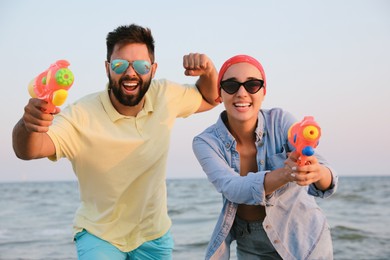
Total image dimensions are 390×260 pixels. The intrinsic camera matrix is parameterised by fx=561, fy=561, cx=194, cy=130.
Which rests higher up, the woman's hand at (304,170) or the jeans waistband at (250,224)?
the woman's hand at (304,170)

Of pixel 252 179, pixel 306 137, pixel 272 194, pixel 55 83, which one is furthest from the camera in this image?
pixel 272 194

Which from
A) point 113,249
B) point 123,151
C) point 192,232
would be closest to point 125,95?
point 123,151

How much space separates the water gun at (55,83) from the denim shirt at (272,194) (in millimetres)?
1306

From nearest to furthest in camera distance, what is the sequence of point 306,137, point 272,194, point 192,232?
1. point 306,137
2. point 272,194
3. point 192,232

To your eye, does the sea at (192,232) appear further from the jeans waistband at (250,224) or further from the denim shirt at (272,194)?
the denim shirt at (272,194)

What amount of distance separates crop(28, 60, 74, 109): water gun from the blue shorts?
5.41ft

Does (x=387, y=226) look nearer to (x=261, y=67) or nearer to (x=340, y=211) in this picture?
(x=340, y=211)

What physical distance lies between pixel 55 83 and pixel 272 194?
5.70ft

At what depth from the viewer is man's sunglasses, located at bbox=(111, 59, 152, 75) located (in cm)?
448

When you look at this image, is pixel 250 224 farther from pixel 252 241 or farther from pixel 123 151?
pixel 123 151

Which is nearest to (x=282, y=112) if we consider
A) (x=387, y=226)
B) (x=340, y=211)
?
(x=387, y=226)

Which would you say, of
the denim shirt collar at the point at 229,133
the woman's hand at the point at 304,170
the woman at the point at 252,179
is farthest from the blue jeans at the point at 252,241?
the woman's hand at the point at 304,170

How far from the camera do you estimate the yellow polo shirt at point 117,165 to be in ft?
14.6

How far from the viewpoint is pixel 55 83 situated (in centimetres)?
319
